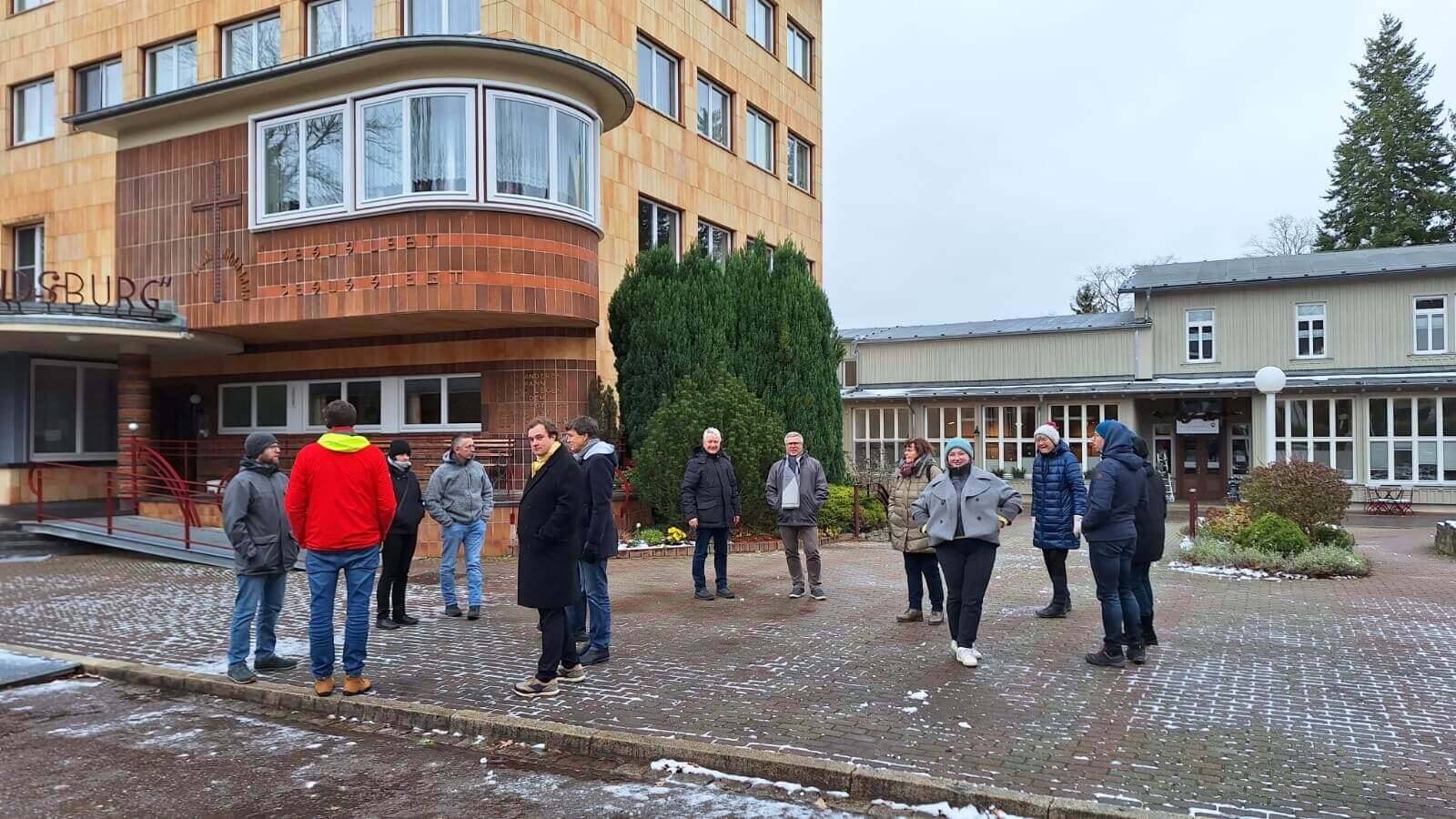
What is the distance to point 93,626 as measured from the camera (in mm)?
9383

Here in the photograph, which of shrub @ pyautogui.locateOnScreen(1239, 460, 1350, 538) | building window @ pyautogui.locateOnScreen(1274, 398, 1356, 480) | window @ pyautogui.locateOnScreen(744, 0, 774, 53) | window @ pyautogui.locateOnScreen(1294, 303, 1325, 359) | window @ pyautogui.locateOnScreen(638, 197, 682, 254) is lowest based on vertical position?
shrub @ pyautogui.locateOnScreen(1239, 460, 1350, 538)

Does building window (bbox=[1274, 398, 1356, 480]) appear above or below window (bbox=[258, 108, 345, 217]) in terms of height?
below

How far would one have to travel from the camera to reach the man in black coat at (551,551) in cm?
652

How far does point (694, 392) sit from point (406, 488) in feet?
22.6

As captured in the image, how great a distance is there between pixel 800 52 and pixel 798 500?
19.6 m

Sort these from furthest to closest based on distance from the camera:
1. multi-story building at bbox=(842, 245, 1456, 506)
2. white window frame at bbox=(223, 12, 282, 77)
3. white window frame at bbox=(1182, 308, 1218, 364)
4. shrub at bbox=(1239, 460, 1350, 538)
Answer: white window frame at bbox=(1182, 308, 1218, 364) → multi-story building at bbox=(842, 245, 1456, 506) → white window frame at bbox=(223, 12, 282, 77) → shrub at bbox=(1239, 460, 1350, 538)

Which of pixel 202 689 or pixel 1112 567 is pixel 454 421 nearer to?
pixel 202 689

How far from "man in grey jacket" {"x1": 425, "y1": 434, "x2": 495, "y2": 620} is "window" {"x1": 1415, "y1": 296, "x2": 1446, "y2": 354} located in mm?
27463

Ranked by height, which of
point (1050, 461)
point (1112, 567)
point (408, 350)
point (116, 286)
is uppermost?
point (116, 286)

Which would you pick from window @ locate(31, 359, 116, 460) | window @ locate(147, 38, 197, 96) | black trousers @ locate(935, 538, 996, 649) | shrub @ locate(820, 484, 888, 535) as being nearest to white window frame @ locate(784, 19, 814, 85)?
shrub @ locate(820, 484, 888, 535)

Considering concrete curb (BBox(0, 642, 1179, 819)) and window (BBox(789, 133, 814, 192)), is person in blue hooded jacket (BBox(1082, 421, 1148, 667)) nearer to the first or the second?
concrete curb (BBox(0, 642, 1179, 819))

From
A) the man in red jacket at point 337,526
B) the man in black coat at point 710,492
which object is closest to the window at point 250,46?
the man in black coat at point 710,492

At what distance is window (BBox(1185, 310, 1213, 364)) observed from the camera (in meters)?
29.2

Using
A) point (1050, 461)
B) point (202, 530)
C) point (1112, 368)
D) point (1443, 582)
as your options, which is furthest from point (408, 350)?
point (1112, 368)
